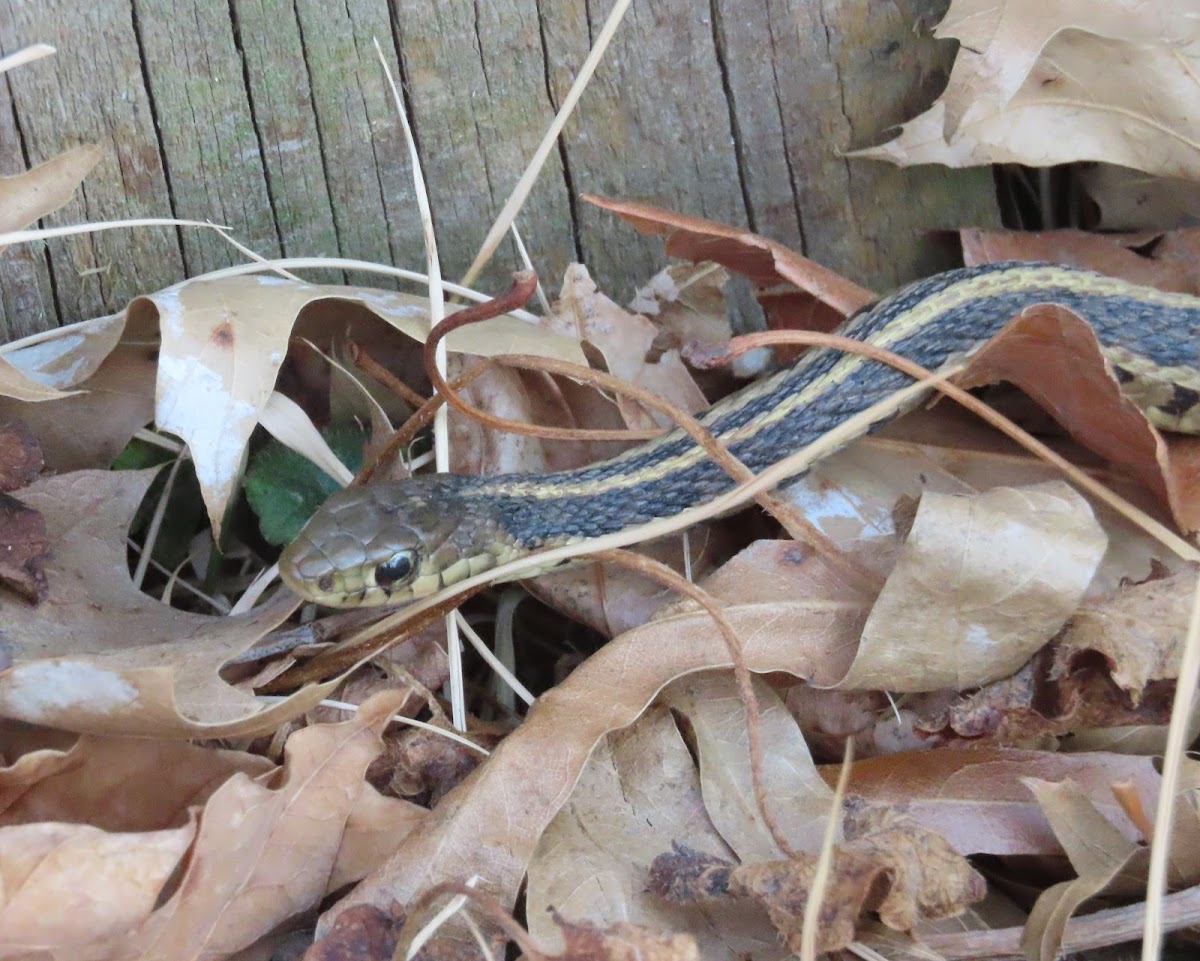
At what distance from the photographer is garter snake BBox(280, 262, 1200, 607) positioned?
2006 millimetres

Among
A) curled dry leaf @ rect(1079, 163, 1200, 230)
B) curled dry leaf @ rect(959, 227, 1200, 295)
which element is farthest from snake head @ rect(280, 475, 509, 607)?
curled dry leaf @ rect(1079, 163, 1200, 230)

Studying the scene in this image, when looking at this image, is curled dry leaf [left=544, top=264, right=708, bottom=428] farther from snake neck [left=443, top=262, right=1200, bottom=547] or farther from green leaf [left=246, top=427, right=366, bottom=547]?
green leaf [left=246, top=427, right=366, bottom=547]

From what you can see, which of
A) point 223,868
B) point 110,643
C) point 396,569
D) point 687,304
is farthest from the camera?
point 687,304

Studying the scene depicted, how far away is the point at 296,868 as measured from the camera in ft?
A: 4.95

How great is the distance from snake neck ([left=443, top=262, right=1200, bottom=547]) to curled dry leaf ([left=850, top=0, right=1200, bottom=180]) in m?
0.26

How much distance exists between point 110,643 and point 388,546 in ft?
1.53

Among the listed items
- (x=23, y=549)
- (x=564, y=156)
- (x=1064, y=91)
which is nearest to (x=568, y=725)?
(x=23, y=549)

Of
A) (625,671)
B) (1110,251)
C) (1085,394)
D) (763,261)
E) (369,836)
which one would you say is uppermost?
(763,261)

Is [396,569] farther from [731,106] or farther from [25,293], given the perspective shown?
[731,106]

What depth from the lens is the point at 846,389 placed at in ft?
6.63

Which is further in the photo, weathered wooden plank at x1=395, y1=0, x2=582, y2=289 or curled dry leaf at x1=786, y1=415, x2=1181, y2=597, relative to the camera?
weathered wooden plank at x1=395, y1=0, x2=582, y2=289

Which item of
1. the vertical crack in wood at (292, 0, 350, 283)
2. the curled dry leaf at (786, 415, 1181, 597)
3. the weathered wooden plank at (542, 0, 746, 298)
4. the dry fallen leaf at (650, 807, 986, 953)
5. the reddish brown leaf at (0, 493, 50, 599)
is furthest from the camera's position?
the weathered wooden plank at (542, 0, 746, 298)

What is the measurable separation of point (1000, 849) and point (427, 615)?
3.11ft

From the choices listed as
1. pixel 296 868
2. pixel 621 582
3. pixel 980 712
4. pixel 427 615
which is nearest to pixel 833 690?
pixel 980 712
